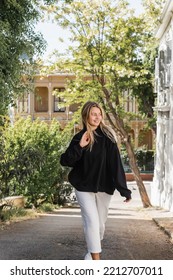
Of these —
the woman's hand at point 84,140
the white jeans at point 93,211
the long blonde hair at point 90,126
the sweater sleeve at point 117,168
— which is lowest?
the white jeans at point 93,211

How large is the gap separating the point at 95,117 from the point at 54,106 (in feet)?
48.0

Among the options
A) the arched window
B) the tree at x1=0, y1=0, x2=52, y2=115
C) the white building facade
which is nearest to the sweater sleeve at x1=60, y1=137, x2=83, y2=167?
the tree at x1=0, y1=0, x2=52, y2=115

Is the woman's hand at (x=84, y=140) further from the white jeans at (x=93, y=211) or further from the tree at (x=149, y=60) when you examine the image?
the tree at (x=149, y=60)

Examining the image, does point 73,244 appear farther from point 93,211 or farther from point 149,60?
point 149,60

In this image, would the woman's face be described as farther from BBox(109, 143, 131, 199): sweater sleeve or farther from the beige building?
the beige building

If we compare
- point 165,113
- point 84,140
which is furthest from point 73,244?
point 165,113

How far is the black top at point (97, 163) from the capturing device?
515 cm

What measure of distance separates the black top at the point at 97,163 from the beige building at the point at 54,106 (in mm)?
10237

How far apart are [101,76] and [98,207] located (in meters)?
14.5

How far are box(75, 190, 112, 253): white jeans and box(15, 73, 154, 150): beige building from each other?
10.2m

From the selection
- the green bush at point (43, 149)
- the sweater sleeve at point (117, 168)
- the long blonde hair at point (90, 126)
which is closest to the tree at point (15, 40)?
the long blonde hair at point (90, 126)

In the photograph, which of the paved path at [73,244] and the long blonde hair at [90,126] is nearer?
the long blonde hair at [90,126]

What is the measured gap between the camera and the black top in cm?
515

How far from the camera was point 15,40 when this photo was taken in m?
9.33
